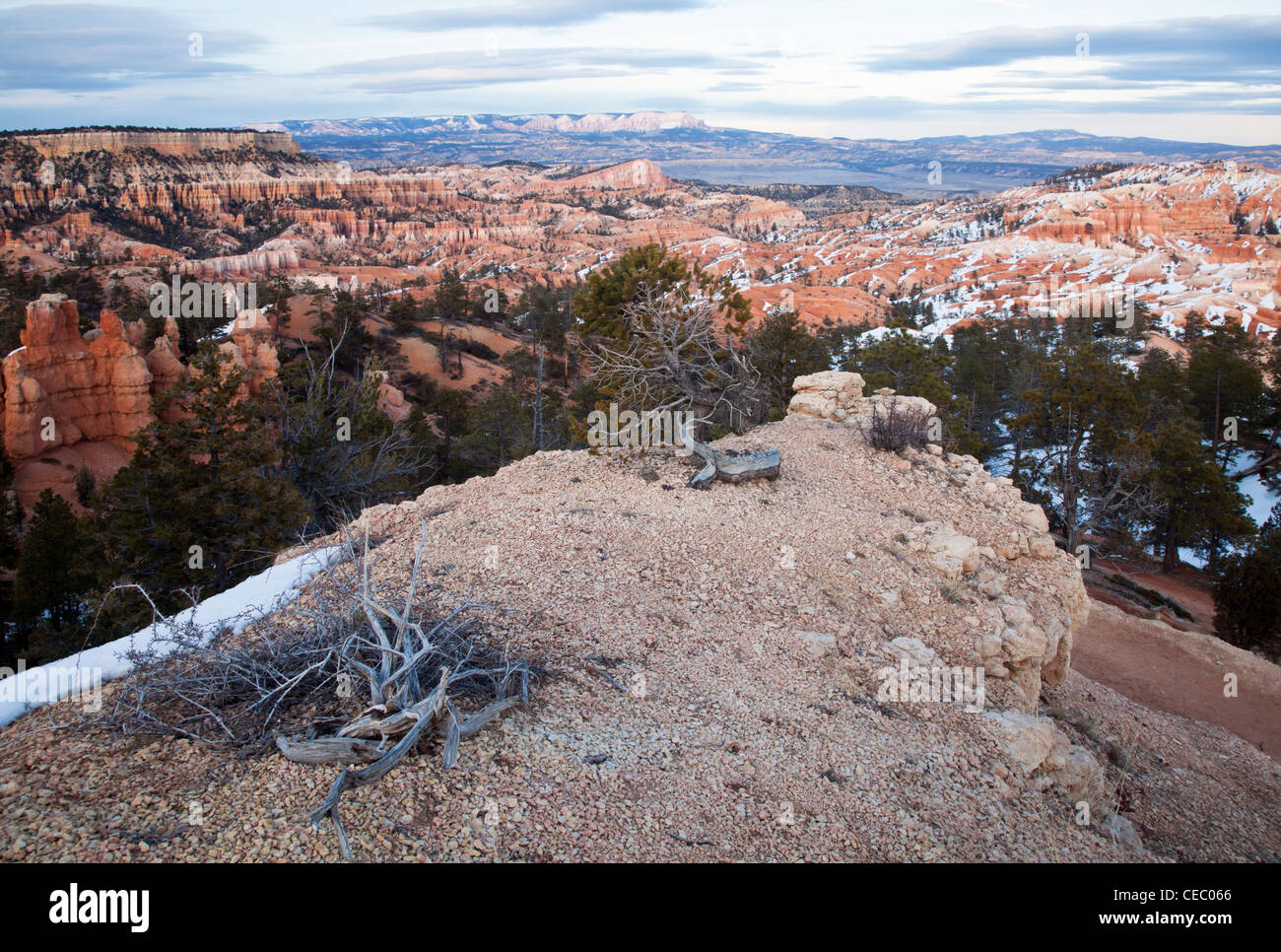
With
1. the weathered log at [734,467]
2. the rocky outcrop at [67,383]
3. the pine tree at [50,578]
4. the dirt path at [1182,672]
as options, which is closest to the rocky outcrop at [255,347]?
the rocky outcrop at [67,383]

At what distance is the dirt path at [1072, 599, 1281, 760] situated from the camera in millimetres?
12516

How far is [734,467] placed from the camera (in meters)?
10.9

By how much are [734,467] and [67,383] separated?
2702 cm

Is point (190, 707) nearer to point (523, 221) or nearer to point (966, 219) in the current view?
point (523, 221)

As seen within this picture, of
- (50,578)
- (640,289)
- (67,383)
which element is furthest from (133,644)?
(67,383)

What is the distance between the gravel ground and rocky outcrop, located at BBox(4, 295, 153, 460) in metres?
22.6

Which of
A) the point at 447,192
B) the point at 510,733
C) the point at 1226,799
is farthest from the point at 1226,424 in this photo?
the point at 447,192

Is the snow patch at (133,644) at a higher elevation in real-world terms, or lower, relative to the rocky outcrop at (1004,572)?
higher

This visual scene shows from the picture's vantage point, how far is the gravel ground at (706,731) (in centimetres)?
399

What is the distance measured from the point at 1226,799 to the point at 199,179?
431ft

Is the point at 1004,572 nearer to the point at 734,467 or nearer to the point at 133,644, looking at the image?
the point at 734,467

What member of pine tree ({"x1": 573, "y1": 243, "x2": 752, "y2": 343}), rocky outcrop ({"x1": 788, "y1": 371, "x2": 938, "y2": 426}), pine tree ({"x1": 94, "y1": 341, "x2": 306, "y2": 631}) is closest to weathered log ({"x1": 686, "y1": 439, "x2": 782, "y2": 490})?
pine tree ({"x1": 573, "y1": 243, "x2": 752, "y2": 343})

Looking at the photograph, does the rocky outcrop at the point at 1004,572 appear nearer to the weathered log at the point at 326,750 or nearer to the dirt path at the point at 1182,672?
the dirt path at the point at 1182,672

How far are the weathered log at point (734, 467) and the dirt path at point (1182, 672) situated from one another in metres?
7.91
